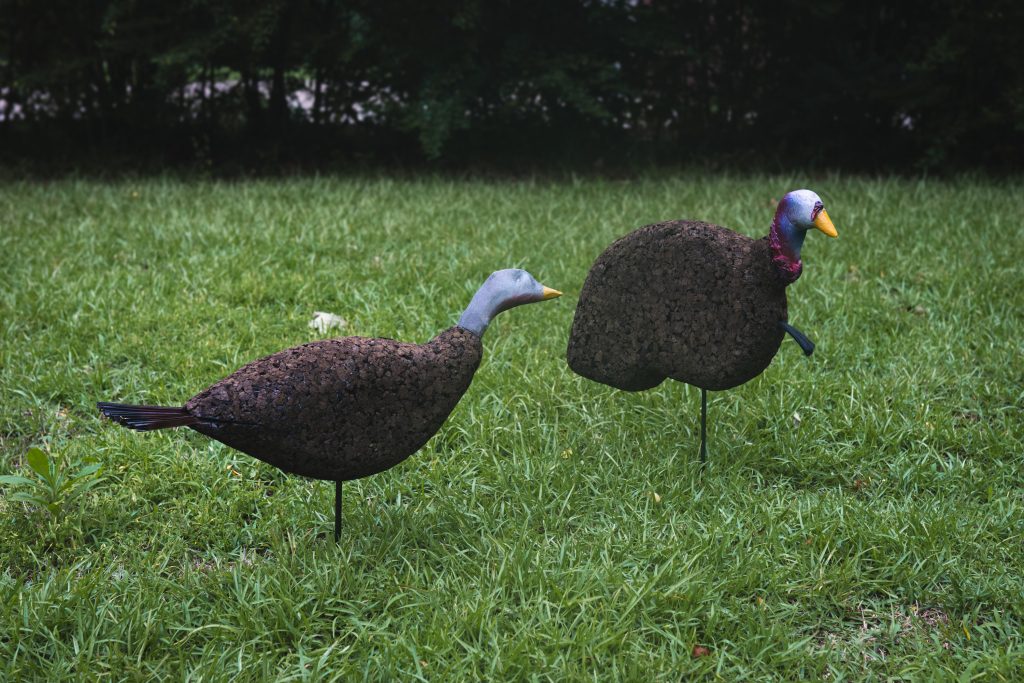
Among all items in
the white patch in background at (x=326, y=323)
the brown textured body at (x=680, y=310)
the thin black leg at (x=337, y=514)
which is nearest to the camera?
the thin black leg at (x=337, y=514)

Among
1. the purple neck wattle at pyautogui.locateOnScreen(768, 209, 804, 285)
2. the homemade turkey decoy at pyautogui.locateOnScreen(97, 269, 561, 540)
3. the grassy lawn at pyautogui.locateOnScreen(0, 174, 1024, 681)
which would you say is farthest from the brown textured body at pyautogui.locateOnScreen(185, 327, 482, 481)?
the purple neck wattle at pyautogui.locateOnScreen(768, 209, 804, 285)

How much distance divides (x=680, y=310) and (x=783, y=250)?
0.35m

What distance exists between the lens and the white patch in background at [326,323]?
4.15m

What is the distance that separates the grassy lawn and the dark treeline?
3.07m

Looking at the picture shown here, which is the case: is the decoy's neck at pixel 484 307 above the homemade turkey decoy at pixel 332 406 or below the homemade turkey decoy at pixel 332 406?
above

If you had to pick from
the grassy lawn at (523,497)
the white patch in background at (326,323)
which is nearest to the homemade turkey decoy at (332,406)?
the grassy lawn at (523,497)

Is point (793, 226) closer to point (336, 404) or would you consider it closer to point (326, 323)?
point (336, 404)

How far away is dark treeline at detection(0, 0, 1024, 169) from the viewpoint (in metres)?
7.73

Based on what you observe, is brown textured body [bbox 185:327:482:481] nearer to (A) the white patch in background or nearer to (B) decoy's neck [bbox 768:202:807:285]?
(B) decoy's neck [bbox 768:202:807:285]

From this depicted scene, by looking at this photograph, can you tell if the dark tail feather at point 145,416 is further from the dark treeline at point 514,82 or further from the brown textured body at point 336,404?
the dark treeline at point 514,82

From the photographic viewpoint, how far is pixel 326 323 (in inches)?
165

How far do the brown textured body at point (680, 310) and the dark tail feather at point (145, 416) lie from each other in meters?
1.35

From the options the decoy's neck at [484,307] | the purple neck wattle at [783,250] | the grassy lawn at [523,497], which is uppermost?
the purple neck wattle at [783,250]

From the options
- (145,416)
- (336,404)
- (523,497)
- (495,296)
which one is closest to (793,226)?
(495,296)
